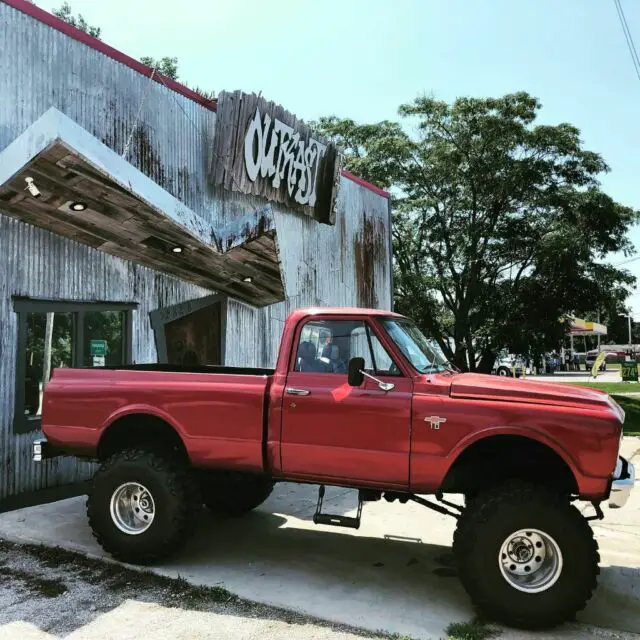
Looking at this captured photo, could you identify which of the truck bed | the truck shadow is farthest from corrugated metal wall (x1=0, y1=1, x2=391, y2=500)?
the truck shadow

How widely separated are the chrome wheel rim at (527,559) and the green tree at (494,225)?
1791 cm

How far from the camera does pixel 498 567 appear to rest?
433cm

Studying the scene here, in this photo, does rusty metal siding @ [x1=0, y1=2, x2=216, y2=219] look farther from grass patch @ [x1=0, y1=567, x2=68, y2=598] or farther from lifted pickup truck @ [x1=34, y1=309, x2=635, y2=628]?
grass patch @ [x1=0, y1=567, x2=68, y2=598]

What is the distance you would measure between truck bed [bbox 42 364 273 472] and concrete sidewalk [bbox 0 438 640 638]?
93 centimetres

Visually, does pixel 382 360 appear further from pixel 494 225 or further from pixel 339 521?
pixel 494 225

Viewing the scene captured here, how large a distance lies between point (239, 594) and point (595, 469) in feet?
9.22

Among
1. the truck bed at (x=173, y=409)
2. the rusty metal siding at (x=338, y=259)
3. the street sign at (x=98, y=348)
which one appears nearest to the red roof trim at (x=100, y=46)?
the rusty metal siding at (x=338, y=259)

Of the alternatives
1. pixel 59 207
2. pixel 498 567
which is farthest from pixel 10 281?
pixel 498 567

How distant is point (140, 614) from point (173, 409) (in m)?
1.68

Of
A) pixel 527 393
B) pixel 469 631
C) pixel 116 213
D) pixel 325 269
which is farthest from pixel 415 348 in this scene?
pixel 325 269

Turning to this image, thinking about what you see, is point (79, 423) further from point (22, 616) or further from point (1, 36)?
point (1, 36)

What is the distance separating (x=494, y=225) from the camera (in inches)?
916

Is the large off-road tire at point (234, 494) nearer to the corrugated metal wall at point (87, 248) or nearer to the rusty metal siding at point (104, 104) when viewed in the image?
the corrugated metal wall at point (87, 248)

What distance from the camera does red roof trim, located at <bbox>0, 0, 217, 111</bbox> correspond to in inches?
288
